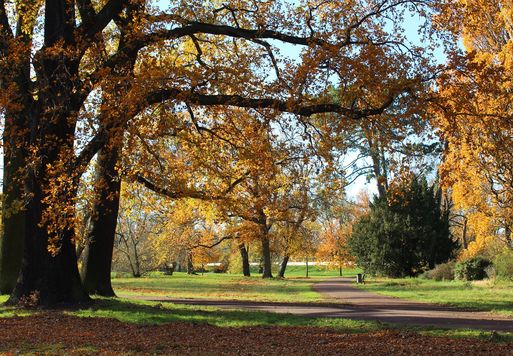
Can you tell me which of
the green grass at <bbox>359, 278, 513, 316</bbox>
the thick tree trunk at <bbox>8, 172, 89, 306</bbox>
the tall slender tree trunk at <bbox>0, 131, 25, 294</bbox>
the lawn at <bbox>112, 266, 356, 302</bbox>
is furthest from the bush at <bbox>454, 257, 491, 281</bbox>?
the tall slender tree trunk at <bbox>0, 131, 25, 294</bbox>

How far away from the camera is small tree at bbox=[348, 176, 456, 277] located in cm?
3334

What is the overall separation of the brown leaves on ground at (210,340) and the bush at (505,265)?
51.6 feet

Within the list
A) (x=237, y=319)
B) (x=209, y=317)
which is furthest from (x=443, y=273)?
(x=209, y=317)

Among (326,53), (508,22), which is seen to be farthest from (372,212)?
(326,53)

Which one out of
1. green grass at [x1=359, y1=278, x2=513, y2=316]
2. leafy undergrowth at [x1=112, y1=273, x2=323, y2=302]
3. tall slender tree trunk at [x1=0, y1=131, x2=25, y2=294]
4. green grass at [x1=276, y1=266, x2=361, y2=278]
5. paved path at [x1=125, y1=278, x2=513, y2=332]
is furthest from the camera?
green grass at [x1=276, y1=266, x2=361, y2=278]

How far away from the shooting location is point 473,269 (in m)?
27.2

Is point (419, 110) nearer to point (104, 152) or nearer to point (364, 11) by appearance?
point (364, 11)

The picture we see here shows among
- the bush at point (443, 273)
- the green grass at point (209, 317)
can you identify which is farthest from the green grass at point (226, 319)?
the bush at point (443, 273)

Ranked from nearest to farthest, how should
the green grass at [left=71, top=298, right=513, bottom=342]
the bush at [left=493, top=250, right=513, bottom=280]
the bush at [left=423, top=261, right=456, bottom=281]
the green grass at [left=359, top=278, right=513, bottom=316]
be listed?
the green grass at [left=71, top=298, right=513, bottom=342], the green grass at [left=359, top=278, right=513, bottom=316], the bush at [left=493, top=250, right=513, bottom=280], the bush at [left=423, top=261, right=456, bottom=281]

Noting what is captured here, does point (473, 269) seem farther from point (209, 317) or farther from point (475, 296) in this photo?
point (209, 317)

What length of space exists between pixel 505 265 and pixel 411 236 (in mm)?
9982

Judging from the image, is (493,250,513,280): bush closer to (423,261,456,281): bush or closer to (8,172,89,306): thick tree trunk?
(423,261,456,281): bush

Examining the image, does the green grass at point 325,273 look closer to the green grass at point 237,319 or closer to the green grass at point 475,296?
the green grass at point 475,296

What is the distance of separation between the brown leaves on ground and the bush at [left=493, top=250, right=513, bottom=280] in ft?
51.6
